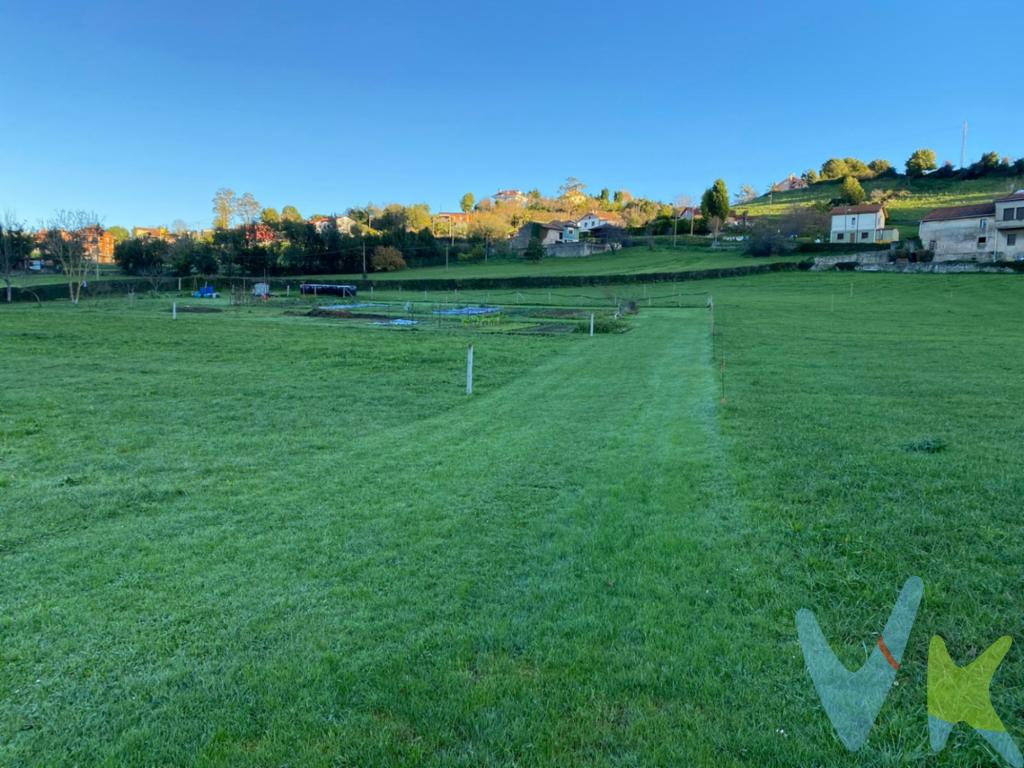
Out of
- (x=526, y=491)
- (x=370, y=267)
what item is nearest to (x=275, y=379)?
(x=526, y=491)

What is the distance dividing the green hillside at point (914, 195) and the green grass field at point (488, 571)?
70299 millimetres

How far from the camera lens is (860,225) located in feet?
220

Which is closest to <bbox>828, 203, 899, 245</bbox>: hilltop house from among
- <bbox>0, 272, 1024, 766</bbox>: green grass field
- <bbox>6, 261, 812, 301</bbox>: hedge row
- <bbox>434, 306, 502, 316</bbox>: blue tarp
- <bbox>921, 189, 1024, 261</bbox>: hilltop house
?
<bbox>921, 189, 1024, 261</bbox>: hilltop house

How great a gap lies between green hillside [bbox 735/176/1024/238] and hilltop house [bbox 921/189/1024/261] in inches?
332

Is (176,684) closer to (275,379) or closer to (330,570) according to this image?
(330,570)

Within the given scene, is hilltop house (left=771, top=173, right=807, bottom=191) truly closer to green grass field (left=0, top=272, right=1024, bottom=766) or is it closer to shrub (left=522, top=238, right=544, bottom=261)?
shrub (left=522, top=238, right=544, bottom=261)

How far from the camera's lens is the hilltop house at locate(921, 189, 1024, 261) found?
52000 mm

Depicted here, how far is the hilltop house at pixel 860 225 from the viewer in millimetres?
64875

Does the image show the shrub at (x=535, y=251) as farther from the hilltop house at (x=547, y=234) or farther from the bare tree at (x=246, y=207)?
the bare tree at (x=246, y=207)

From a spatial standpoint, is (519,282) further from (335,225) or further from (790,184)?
(790,184)

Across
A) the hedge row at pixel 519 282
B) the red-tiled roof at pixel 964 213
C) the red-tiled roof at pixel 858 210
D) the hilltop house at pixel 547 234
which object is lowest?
the hedge row at pixel 519 282

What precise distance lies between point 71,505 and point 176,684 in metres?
3.53

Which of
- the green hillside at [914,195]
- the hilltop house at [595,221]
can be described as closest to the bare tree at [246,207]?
the hilltop house at [595,221]

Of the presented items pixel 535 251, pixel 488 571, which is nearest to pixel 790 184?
pixel 535 251
